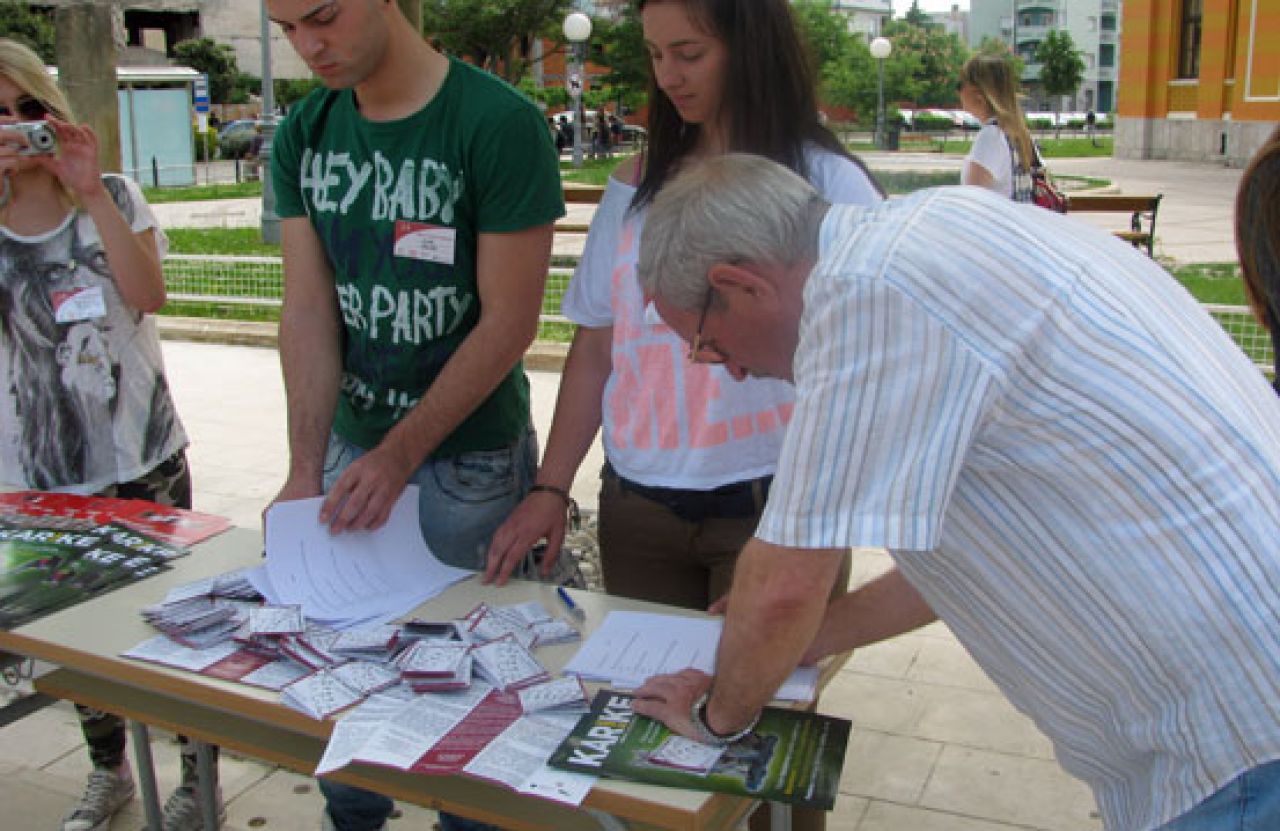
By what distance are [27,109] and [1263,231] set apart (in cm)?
230

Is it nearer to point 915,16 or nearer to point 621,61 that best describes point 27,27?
point 621,61

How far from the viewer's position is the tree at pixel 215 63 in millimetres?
39406

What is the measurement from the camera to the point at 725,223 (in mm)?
1287

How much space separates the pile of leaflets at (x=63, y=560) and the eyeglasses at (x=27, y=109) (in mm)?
804

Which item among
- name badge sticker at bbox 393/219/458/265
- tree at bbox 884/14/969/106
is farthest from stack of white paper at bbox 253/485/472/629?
tree at bbox 884/14/969/106

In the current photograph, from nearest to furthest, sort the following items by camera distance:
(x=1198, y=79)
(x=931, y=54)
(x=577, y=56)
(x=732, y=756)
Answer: (x=732, y=756)
(x=1198, y=79)
(x=577, y=56)
(x=931, y=54)

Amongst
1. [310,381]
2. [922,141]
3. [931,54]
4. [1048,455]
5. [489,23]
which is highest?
[931,54]

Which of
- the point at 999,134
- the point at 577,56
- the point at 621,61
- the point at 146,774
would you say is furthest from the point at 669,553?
the point at 621,61

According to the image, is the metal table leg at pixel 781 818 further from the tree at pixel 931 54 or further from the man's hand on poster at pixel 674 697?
the tree at pixel 931 54

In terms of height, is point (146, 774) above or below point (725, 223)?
below

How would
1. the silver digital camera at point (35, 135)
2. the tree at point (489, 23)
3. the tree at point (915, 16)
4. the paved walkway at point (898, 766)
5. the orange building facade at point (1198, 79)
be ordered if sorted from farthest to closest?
the tree at point (915, 16)
the tree at point (489, 23)
the orange building facade at point (1198, 79)
the paved walkway at point (898, 766)
the silver digital camera at point (35, 135)

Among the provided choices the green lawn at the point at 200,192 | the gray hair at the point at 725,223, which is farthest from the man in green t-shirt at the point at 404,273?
the green lawn at the point at 200,192

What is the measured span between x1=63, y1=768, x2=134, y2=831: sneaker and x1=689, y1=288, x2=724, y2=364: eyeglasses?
6.94 feet

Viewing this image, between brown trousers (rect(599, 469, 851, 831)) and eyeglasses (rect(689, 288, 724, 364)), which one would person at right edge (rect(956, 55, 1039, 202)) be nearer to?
brown trousers (rect(599, 469, 851, 831))
